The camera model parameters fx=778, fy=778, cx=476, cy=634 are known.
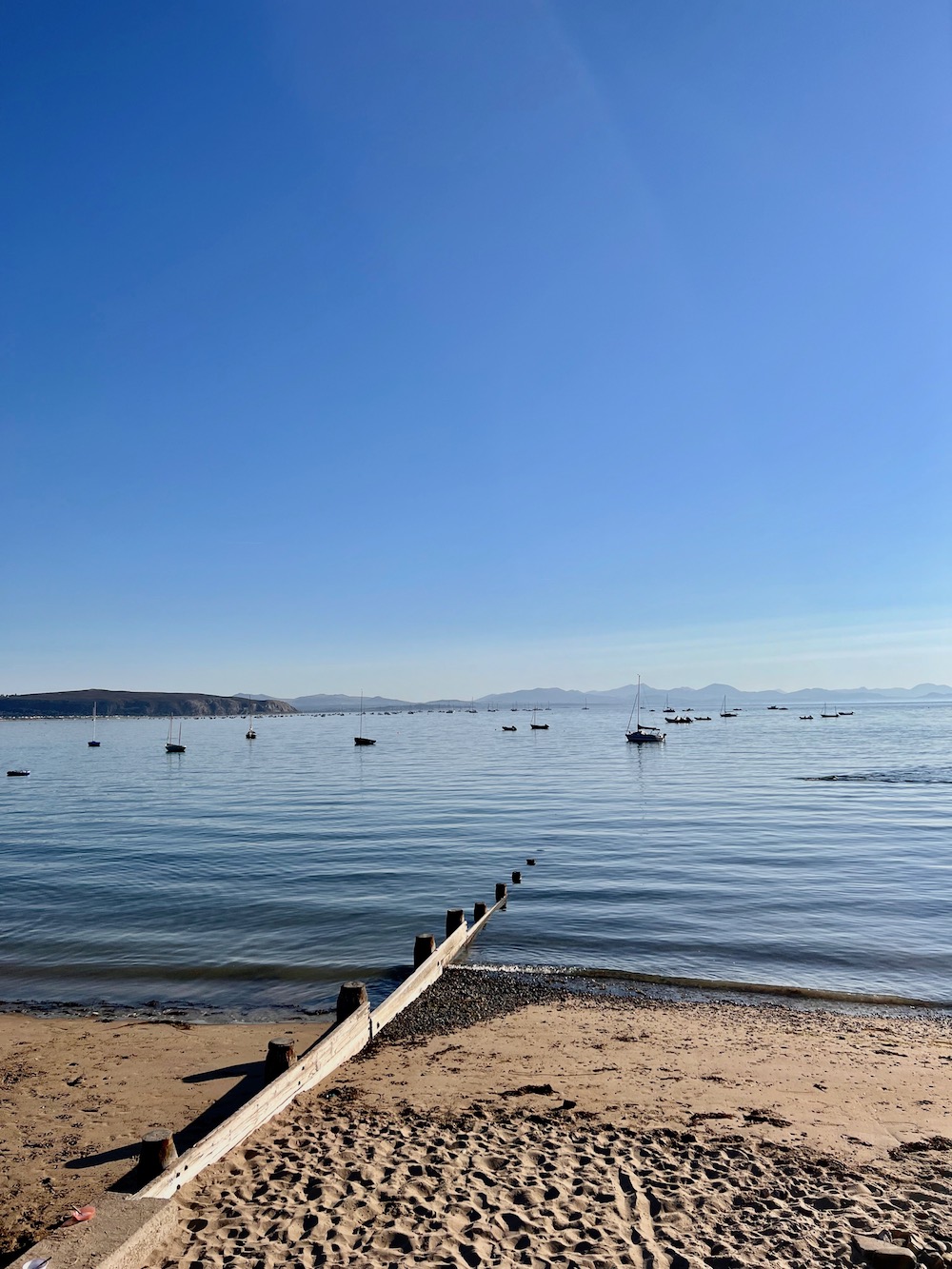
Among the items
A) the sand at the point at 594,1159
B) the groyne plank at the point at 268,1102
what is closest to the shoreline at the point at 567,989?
the sand at the point at 594,1159

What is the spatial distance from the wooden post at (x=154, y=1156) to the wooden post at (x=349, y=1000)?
13.6ft

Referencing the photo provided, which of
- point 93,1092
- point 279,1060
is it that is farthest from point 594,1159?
point 93,1092

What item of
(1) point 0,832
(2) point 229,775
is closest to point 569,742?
(2) point 229,775

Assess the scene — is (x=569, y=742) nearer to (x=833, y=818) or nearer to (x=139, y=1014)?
(x=833, y=818)

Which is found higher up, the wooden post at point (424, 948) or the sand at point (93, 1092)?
the wooden post at point (424, 948)

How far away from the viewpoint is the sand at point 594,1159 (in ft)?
21.1

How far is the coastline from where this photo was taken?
680 cm

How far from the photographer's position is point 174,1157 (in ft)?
23.4

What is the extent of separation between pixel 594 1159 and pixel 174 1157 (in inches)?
162

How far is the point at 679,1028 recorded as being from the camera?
42.4 ft

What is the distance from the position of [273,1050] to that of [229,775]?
59607 millimetres

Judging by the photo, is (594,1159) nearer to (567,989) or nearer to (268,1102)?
(268,1102)

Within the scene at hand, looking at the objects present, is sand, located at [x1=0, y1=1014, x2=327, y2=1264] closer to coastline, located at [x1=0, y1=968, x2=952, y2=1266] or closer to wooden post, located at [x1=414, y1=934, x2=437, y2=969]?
coastline, located at [x1=0, y1=968, x2=952, y2=1266]

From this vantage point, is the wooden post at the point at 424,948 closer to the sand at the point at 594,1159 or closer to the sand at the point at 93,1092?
the sand at the point at 93,1092
